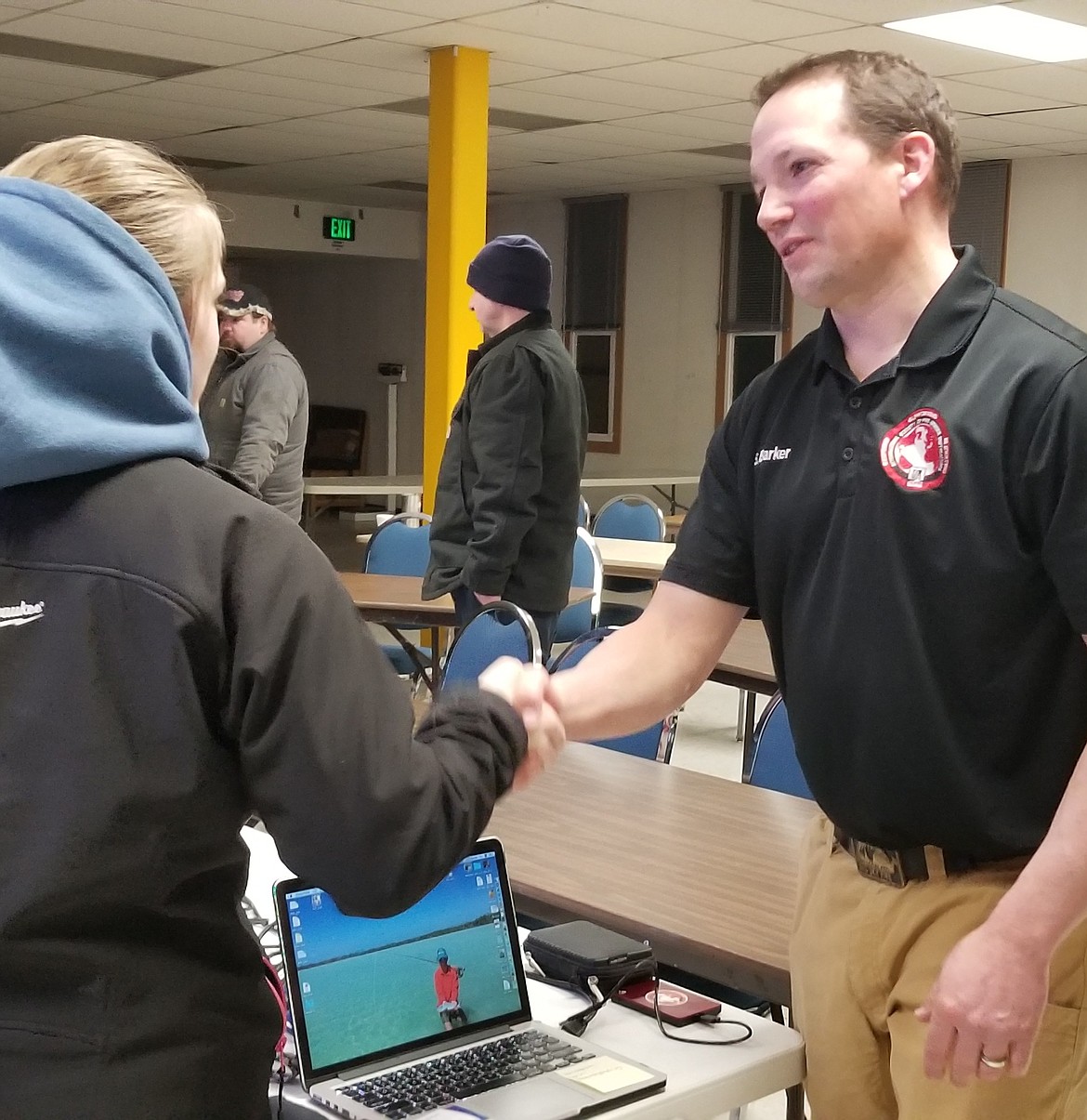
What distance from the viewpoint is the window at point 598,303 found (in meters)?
12.3

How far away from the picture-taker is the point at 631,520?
22.8 feet

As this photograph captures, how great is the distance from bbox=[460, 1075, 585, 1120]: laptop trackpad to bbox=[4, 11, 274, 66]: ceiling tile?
583 centimetres

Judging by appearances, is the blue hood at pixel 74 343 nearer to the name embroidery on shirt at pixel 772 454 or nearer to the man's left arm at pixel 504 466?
the name embroidery on shirt at pixel 772 454

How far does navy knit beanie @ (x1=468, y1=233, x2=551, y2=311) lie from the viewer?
13.4ft

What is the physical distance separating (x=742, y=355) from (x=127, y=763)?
10.8 metres

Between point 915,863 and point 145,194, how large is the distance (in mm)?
1054

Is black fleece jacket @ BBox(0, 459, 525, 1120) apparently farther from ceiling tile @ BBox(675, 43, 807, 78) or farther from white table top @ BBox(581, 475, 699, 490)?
white table top @ BBox(581, 475, 699, 490)

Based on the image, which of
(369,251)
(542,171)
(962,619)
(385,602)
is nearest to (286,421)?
(385,602)

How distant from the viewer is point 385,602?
4.77 metres

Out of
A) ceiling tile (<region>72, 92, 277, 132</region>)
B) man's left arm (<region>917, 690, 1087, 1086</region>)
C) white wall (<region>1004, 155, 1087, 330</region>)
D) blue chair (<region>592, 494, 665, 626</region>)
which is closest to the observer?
man's left arm (<region>917, 690, 1087, 1086</region>)

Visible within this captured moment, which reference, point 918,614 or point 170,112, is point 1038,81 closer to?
point 170,112

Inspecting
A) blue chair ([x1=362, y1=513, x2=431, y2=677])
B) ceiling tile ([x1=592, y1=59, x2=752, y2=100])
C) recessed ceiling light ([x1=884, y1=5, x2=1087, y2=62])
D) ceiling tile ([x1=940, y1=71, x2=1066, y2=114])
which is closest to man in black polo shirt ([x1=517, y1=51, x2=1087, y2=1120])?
blue chair ([x1=362, y1=513, x2=431, y2=677])

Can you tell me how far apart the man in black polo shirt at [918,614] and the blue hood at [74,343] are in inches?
32.1

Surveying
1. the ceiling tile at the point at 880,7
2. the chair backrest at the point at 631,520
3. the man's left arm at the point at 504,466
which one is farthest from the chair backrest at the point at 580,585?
the ceiling tile at the point at 880,7
